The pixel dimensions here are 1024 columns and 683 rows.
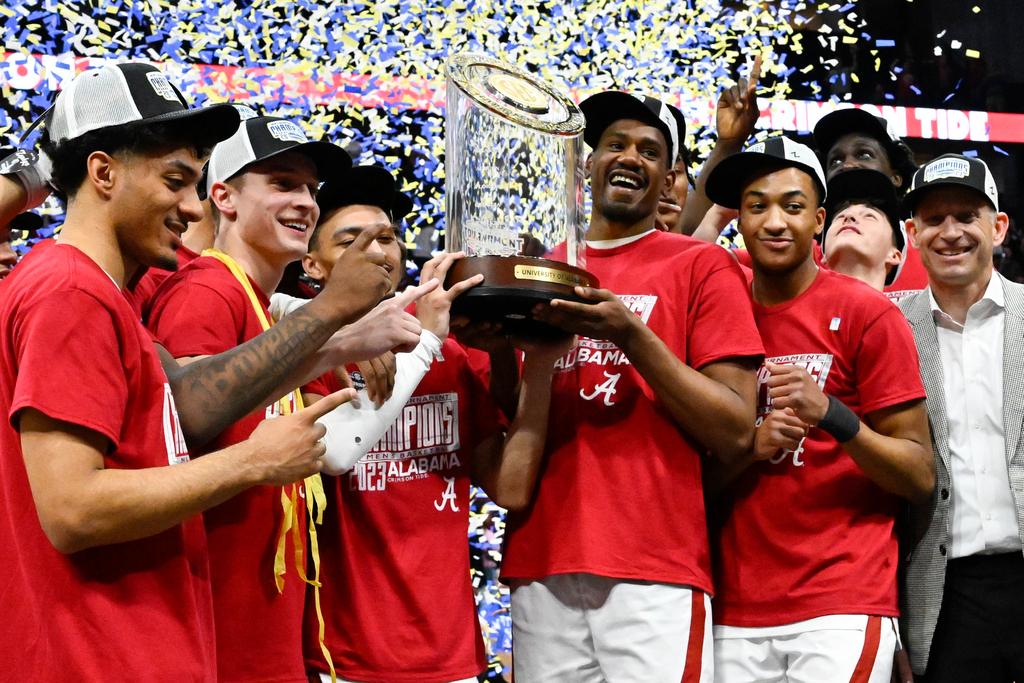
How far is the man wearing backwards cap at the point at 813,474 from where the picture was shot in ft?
7.60

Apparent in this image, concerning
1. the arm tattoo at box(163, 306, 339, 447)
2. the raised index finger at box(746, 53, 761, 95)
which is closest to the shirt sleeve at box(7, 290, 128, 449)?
the arm tattoo at box(163, 306, 339, 447)

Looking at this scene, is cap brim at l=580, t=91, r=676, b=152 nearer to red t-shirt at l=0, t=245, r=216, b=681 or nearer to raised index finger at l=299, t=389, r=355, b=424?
raised index finger at l=299, t=389, r=355, b=424

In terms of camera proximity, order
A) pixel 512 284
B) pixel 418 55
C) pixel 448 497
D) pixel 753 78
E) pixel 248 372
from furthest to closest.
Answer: pixel 418 55 < pixel 753 78 < pixel 448 497 < pixel 512 284 < pixel 248 372

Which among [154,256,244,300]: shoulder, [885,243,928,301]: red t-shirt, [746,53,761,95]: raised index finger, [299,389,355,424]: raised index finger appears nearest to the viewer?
[299,389,355,424]: raised index finger

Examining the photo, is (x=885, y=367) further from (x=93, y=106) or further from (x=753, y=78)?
(x=93, y=106)

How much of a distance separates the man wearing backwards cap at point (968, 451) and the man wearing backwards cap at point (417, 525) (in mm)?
958

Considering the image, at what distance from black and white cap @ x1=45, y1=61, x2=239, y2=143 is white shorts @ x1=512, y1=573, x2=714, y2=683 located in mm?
1161

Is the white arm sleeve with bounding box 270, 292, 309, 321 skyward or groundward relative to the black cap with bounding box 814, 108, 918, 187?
groundward

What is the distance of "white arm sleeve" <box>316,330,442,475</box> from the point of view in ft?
7.24

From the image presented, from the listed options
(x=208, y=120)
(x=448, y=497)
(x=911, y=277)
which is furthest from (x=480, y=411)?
(x=911, y=277)

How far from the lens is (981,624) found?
256cm

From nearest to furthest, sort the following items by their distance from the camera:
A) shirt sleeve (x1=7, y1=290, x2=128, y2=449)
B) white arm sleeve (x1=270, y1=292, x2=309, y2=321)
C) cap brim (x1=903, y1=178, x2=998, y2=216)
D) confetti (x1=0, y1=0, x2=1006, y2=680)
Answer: shirt sleeve (x1=7, y1=290, x2=128, y2=449)
white arm sleeve (x1=270, y1=292, x2=309, y2=321)
cap brim (x1=903, y1=178, x2=998, y2=216)
confetti (x1=0, y1=0, x2=1006, y2=680)

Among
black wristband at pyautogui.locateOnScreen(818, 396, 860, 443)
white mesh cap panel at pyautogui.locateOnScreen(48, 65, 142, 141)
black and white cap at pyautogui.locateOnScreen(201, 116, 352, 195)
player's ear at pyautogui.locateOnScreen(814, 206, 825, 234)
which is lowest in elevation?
black wristband at pyautogui.locateOnScreen(818, 396, 860, 443)

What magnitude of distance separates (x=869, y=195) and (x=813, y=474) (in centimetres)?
110
